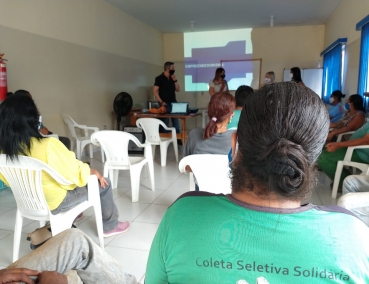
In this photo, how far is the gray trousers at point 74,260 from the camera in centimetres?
122

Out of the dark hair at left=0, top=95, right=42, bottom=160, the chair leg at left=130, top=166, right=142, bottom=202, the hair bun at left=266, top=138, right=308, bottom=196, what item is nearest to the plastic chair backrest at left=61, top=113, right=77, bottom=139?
the chair leg at left=130, top=166, right=142, bottom=202

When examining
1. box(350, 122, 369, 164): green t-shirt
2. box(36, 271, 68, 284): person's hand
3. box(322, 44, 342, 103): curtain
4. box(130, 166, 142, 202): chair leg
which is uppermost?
box(322, 44, 342, 103): curtain

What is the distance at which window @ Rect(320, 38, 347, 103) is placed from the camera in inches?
218

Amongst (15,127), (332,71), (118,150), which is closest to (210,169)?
(15,127)

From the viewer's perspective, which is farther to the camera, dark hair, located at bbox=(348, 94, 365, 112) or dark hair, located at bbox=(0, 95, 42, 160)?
dark hair, located at bbox=(348, 94, 365, 112)

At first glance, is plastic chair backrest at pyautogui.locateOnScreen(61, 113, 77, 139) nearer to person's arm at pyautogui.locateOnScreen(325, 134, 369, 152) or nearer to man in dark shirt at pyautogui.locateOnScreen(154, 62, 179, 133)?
man in dark shirt at pyautogui.locateOnScreen(154, 62, 179, 133)

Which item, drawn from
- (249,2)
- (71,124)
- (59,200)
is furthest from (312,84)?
(59,200)

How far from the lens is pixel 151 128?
4375 mm

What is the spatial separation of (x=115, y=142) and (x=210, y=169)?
1.33m

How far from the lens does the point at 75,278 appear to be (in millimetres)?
1219

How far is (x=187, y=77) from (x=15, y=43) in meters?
5.39

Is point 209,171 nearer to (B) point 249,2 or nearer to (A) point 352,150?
(A) point 352,150

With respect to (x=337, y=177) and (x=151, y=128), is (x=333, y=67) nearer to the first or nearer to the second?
(x=337, y=177)

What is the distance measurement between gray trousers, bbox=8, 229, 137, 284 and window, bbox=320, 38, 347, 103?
5.58 m
